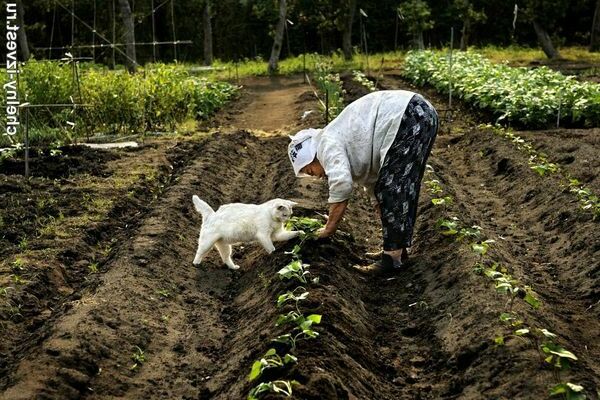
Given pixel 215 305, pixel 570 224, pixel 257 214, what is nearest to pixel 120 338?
pixel 215 305

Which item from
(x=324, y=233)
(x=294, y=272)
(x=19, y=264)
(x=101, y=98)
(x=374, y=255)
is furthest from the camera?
(x=101, y=98)

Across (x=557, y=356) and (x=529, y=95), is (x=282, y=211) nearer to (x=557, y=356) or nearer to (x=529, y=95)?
(x=557, y=356)

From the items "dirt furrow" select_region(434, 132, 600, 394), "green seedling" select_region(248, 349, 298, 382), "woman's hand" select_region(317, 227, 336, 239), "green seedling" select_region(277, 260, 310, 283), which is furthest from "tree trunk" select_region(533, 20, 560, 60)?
"green seedling" select_region(248, 349, 298, 382)

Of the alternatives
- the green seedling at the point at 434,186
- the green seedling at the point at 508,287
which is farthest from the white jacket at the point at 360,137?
the green seedling at the point at 434,186

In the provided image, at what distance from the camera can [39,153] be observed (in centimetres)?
1228

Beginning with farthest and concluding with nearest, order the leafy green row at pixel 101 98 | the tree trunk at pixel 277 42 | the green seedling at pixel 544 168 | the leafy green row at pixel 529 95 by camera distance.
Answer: the tree trunk at pixel 277 42 → the leafy green row at pixel 101 98 → the leafy green row at pixel 529 95 → the green seedling at pixel 544 168

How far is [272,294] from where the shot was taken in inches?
247

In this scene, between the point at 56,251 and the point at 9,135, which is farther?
the point at 9,135

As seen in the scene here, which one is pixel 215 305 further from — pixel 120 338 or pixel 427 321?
pixel 427 321

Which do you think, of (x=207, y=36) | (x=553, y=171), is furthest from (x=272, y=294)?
(x=207, y=36)

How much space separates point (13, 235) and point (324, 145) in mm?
3512

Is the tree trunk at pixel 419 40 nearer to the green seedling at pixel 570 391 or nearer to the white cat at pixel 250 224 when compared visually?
the white cat at pixel 250 224

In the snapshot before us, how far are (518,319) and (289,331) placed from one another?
1.37 metres

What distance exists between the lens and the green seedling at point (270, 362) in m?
4.24
